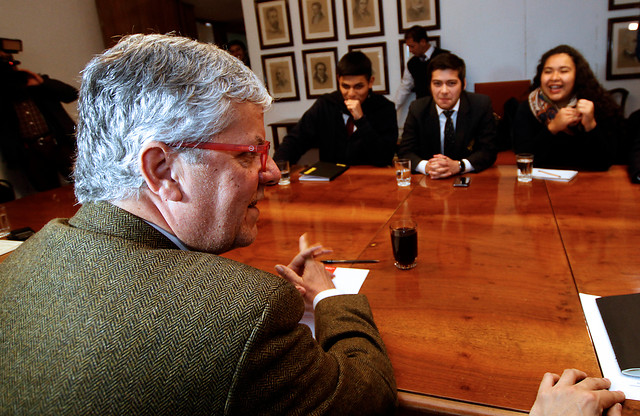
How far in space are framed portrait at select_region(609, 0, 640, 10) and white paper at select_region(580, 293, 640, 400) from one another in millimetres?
4621

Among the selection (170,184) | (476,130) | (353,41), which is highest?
(353,41)

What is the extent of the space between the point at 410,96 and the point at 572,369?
4.73 m

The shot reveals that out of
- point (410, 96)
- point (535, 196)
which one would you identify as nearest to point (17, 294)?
point (535, 196)

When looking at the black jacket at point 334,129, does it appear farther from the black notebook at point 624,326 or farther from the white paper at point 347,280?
the black notebook at point 624,326

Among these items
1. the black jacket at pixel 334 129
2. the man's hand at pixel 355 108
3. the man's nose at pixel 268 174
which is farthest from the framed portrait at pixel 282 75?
the man's nose at pixel 268 174

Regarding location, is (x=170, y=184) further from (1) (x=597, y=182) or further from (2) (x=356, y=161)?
(2) (x=356, y=161)

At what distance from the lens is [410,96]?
5195 mm

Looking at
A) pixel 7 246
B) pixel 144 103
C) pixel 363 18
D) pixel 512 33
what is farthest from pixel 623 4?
pixel 7 246

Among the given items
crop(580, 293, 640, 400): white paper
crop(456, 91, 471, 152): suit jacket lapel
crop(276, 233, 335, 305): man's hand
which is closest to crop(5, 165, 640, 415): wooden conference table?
crop(580, 293, 640, 400): white paper

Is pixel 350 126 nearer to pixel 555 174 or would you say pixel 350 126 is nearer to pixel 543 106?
pixel 543 106

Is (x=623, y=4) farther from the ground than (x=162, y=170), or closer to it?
farther from the ground

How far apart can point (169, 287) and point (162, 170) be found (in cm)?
31

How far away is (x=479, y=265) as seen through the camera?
128cm

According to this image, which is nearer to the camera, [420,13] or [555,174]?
[555,174]
